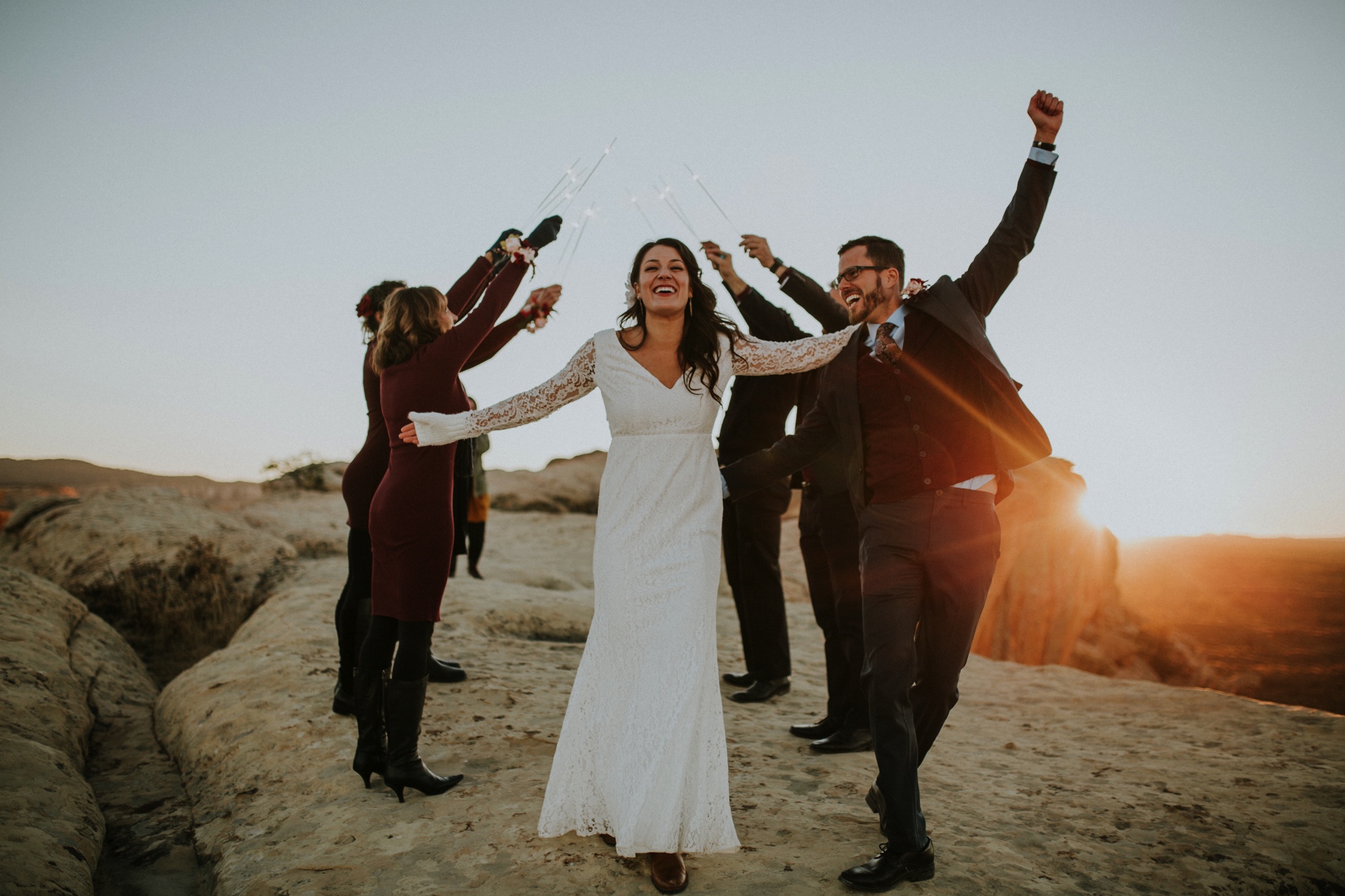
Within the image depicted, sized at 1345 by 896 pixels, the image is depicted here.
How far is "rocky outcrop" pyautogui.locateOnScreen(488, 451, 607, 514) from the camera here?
16562 mm

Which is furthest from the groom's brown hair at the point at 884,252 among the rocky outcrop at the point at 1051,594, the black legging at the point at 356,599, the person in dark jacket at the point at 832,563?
the rocky outcrop at the point at 1051,594

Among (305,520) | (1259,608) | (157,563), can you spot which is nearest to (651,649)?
(157,563)

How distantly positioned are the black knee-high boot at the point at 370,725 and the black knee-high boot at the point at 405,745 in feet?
0.18

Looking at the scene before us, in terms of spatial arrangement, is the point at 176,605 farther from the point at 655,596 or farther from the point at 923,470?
the point at 923,470

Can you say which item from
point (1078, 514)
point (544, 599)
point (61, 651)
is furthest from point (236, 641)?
point (1078, 514)

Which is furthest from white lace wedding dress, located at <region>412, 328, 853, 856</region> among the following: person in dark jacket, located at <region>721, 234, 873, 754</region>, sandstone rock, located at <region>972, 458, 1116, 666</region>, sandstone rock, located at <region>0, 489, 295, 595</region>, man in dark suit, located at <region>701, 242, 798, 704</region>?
sandstone rock, located at <region>972, 458, 1116, 666</region>

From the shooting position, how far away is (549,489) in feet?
56.1

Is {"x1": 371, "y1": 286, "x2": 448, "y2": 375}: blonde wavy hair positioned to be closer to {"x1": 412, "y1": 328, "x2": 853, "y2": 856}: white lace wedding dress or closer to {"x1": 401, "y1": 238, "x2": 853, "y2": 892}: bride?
{"x1": 401, "y1": 238, "x2": 853, "y2": 892}: bride

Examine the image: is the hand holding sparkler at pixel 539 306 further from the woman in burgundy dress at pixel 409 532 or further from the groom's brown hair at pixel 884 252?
the groom's brown hair at pixel 884 252

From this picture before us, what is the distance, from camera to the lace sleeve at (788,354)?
116 inches

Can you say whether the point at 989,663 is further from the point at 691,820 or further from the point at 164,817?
the point at 164,817

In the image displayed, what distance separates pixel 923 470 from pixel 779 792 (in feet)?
4.95

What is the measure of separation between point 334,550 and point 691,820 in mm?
8967

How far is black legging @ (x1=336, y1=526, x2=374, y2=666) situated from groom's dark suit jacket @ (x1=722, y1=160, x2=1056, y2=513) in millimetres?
2289
